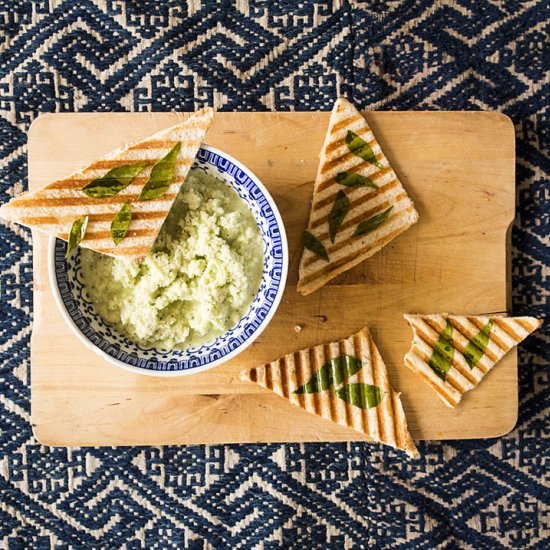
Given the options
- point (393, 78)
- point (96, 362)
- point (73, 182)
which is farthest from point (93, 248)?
point (393, 78)

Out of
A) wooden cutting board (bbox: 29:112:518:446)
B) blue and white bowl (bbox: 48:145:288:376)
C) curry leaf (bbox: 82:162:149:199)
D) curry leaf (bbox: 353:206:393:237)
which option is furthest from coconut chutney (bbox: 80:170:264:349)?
curry leaf (bbox: 353:206:393:237)

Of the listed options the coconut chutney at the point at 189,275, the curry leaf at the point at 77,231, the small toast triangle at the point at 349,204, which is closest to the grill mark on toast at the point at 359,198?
the small toast triangle at the point at 349,204

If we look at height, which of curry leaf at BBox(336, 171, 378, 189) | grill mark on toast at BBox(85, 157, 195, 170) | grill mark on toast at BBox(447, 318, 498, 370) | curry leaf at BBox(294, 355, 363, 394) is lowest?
curry leaf at BBox(294, 355, 363, 394)

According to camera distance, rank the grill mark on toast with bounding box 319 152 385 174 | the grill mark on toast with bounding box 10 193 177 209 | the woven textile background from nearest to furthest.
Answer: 1. the grill mark on toast with bounding box 10 193 177 209
2. the grill mark on toast with bounding box 319 152 385 174
3. the woven textile background

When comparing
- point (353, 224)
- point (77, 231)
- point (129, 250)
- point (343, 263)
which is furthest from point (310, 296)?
point (77, 231)

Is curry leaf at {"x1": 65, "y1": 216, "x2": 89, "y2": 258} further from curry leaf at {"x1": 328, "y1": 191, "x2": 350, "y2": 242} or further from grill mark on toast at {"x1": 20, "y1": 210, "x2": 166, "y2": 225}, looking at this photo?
curry leaf at {"x1": 328, "y1": 191, "x2": 350, "y2": 242}

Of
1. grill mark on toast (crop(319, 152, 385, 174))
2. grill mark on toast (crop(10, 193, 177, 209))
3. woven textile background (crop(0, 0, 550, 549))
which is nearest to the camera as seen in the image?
grill mark on toast (crop(10, 193, 177, 209))

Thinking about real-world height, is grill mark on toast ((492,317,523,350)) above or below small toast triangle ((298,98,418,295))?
below

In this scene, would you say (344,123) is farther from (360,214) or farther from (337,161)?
(360,214)
